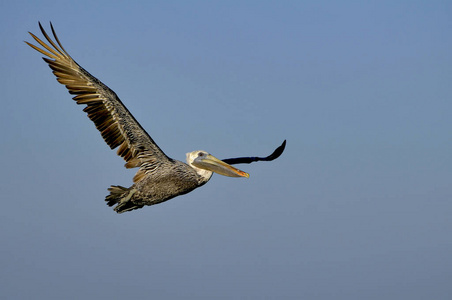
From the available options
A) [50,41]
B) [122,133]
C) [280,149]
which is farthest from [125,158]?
[280,149]

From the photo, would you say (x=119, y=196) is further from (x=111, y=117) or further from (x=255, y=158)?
(x=255, y=158)

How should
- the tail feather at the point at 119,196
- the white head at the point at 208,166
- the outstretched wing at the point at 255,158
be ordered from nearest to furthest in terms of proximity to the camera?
the tail feather at the point at 119,196 → the white head at the point at 208,166 → the outstretched wing at the point at 255,158

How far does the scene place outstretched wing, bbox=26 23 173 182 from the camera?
40.8ft

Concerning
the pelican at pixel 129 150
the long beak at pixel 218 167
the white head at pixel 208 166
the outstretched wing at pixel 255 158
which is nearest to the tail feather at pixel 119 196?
the pelican at pixel 129 150

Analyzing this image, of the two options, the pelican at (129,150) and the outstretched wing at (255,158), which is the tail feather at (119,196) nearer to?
the pelican at (129,150)

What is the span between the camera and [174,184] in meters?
12.3

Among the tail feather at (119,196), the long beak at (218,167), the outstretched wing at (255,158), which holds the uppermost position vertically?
the outstretched wing at (255,158)

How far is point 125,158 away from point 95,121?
1035 mm

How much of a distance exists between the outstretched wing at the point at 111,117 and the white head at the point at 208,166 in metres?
0.60

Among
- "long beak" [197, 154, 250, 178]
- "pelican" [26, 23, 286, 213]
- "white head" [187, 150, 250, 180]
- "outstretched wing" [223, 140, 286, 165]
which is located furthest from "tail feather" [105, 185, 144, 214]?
"outstretched wing" [223, 140, 286, 165]

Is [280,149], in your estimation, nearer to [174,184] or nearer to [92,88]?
[174,184]

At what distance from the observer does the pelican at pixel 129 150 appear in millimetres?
12312

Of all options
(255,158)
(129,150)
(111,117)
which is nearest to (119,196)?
(129,150)

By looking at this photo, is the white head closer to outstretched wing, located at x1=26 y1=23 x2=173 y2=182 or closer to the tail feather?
outstretched wing, located at x1=26 y1=23 x2=173 y2=182
